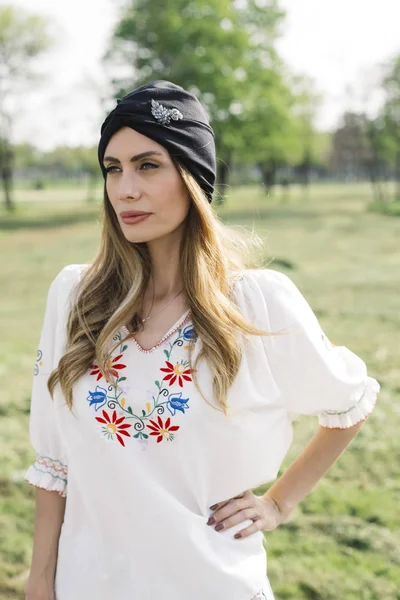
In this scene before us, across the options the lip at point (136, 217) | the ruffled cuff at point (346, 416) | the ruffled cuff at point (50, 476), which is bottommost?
the ruffled cuff at point (50, 476)

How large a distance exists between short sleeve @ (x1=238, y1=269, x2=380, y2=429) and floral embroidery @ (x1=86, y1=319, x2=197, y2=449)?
0.24m

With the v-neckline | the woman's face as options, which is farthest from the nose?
the v-neckline

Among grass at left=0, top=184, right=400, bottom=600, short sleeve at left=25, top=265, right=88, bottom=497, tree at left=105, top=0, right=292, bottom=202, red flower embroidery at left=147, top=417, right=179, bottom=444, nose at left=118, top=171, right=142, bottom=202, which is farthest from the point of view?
tree at left=105, top=0, right=292, bottom=202

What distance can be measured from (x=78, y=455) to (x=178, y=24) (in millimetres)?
34033

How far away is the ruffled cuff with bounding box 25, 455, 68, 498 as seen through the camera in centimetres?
203

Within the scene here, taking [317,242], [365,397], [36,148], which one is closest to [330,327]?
[365,397]

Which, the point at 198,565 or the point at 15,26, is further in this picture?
the point at 15,26

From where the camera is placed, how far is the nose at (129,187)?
1919mm

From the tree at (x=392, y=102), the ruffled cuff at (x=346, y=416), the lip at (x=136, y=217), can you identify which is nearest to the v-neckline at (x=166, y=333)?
the lip at (x=136, y=217)

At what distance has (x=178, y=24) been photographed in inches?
1299

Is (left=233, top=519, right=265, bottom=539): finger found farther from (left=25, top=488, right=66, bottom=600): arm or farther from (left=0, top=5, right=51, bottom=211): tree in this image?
(left=0, top=5, right=51, bottom=211): tree

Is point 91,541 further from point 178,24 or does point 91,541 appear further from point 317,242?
point 178,24

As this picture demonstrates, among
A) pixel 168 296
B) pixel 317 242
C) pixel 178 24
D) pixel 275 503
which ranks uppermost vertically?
pixel 178 24

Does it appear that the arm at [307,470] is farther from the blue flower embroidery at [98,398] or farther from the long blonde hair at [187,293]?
the blue flower embroidery at [98,398]
